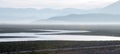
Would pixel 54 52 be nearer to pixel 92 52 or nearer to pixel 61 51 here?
pixel 61 51

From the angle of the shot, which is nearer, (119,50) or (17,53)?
(17,53)

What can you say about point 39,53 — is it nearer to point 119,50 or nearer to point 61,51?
point 61,51

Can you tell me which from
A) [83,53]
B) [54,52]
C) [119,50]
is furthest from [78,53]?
[119,50]

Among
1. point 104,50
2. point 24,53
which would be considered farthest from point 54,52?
point 104,50

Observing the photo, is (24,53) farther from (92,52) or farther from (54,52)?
(92,52)

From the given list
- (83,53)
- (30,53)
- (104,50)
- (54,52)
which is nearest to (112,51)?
(104,50)

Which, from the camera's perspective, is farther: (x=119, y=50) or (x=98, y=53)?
(x=119, y=50)

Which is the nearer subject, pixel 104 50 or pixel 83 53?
pixel 83 53
